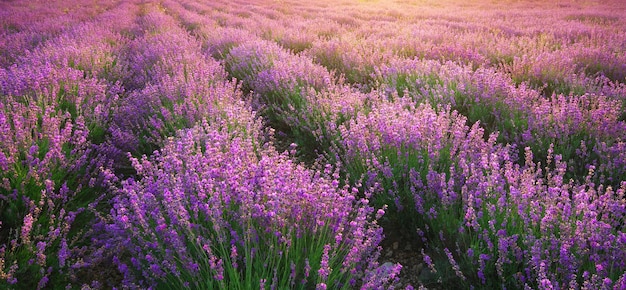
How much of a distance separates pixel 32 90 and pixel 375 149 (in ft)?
10.2

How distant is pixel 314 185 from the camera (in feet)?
6.45

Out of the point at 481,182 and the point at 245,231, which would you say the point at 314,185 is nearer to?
the point at 245,231

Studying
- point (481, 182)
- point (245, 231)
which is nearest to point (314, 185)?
point (245, 231)

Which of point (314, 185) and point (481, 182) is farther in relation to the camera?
point (481, 182)

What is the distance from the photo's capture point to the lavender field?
1.77 m

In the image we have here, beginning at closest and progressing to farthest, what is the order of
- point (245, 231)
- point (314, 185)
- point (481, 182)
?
point (245, 231), point (314, 185), point (481, 182)

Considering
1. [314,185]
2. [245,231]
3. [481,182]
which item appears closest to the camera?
[245,231]

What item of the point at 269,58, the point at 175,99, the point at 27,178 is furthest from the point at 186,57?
the point at 27,178

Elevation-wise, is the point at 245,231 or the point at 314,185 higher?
the point at 314,185

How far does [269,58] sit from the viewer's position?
208 inches

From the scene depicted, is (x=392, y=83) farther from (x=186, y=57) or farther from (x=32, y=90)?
(x=32, y=90)

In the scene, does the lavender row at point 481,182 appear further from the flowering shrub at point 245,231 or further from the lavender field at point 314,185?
the flowering shrub at point 245,231

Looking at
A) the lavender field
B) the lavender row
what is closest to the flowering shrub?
the lavender field

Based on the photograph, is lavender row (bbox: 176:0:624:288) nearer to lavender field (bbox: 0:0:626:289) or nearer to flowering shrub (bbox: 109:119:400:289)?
lavender field (bbox: 0:0:626:289)
